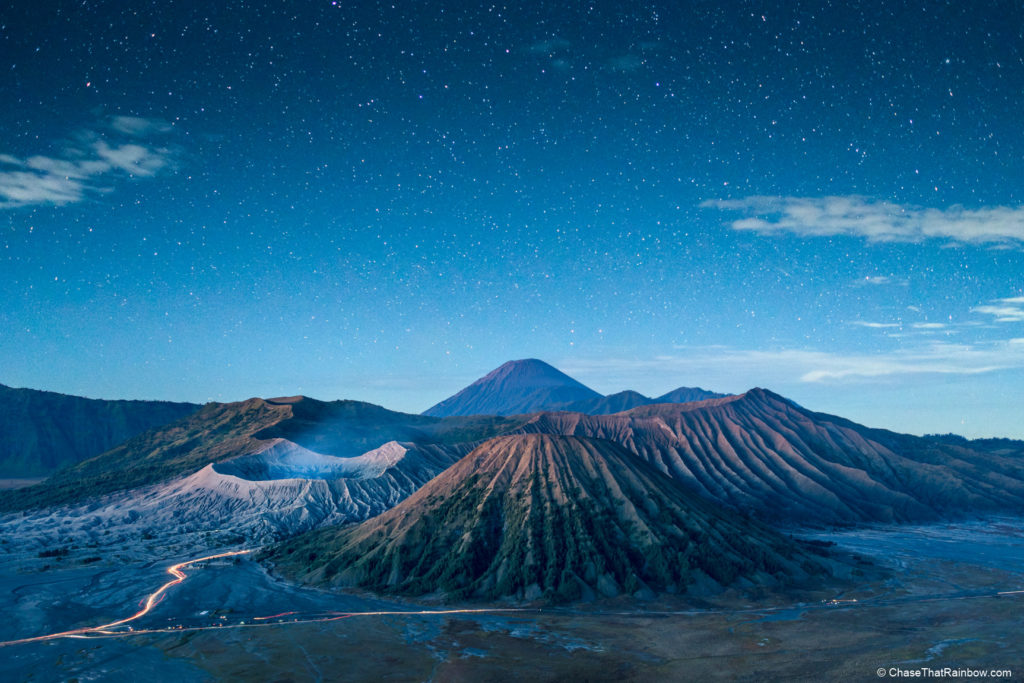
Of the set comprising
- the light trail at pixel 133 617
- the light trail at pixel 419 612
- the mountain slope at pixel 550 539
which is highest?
the mountain slope at pixel 550 539

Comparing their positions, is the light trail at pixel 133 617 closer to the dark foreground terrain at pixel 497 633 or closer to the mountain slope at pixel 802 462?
the dark foreground terrain at pixel 497 633

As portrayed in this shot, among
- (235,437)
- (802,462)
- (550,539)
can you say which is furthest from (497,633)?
(235,437)

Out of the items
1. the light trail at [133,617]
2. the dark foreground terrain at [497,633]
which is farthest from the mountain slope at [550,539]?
the light trail at [133,617]

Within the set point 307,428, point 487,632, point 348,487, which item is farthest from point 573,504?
point 307,428

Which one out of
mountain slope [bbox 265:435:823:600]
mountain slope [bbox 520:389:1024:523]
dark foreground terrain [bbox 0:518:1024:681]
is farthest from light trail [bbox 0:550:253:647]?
mountain slope [bbox 520:389:1024:523]

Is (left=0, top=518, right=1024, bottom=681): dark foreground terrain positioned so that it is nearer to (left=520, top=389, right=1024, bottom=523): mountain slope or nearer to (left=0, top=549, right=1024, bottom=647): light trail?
(left=0, top=549, right=1024, bottom=647): light trail

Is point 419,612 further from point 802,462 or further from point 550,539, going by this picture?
point 802,462
